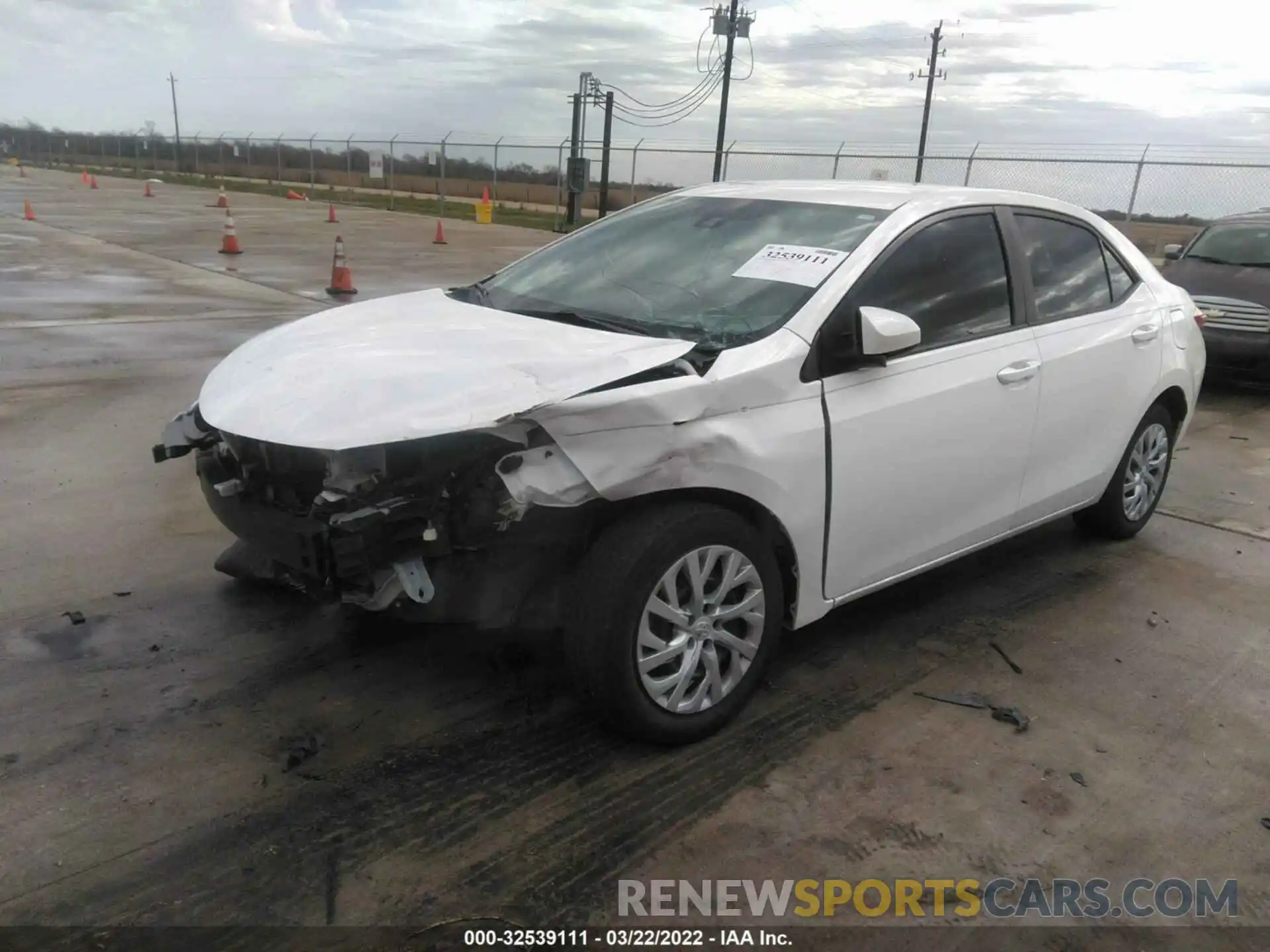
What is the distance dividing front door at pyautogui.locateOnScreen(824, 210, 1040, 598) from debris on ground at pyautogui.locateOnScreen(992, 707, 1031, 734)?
60 centimetres

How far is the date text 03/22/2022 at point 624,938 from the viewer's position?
242cm

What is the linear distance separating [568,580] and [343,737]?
2.90 ft

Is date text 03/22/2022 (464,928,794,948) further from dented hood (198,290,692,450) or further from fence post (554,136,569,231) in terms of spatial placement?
fence post (554,136,569,231)

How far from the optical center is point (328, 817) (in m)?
2.80

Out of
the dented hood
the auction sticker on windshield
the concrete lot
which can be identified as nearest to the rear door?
the concrete lot

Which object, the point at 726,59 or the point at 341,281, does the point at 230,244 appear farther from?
the point at 726,59

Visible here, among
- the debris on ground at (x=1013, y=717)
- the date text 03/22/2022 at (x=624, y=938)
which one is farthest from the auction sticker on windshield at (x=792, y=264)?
the date text 03/22/2022 at (x=624, y=938)

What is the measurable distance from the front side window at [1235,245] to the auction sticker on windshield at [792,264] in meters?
7.82

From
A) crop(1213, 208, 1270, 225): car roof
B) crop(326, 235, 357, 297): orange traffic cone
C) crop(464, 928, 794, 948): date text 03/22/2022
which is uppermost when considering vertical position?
crop(1213, 208, 1270, 225): car roof

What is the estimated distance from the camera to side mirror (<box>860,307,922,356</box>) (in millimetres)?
3295

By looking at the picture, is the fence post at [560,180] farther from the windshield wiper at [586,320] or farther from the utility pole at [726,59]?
the windshield wiper at [586,320]

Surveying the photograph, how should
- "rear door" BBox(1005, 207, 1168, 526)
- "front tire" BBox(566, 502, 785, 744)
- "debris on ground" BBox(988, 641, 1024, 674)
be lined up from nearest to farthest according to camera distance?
"front tire" BBox(566, 502, 785, 744), "debris on ground" BBox(988, 641, 1024, 674), "rear door" BBox(1005, 207, 1168, 526)

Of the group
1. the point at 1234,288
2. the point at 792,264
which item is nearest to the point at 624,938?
the point at 792,264

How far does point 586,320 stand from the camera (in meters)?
3.69
